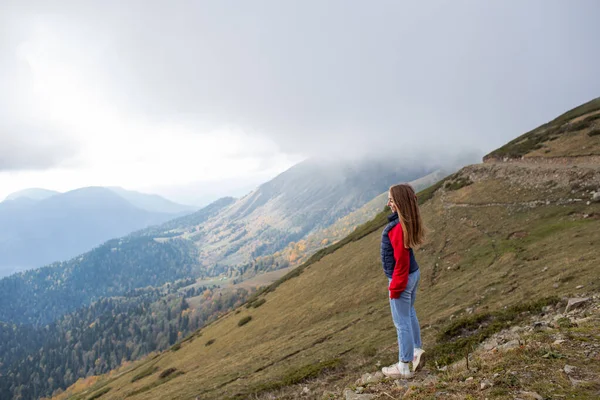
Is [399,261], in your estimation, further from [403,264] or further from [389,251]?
[389,251]

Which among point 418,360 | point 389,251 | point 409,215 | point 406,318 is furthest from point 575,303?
point 409,215

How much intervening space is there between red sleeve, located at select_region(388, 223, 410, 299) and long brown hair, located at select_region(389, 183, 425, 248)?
0.18m

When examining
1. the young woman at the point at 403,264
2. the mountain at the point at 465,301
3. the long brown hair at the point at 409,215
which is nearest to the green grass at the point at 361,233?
the mountain at the point at 465,301

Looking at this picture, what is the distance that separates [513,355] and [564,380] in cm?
170

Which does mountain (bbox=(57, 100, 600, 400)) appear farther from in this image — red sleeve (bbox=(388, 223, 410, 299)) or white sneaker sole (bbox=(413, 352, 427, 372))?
red sleeve (bbox=(388, 223, 410, 299))

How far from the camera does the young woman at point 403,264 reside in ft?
29.9

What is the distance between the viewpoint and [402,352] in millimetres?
9680

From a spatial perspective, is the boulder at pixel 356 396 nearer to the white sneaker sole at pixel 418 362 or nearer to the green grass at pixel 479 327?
the white sneaker sole at pixel 418 362

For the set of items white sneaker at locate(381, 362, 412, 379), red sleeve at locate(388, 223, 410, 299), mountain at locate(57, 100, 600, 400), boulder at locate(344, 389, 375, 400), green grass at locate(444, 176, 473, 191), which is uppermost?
red sleeve at locate(388, 223, 410, 299)

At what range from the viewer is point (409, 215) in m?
9.09

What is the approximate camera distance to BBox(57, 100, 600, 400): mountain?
880cm

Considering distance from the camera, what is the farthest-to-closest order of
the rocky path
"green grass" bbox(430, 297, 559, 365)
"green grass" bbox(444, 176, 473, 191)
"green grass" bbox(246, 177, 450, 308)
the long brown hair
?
"green grass" bbox(246, 177, 450, 308) < "green grass" bbox(444, 176, 473, 191) < "green grass" bbox(430, 297, 559, 365) < the long brown hair < the rocky path

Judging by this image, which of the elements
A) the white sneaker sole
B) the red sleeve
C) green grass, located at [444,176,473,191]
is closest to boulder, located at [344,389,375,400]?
the white sneaker sole

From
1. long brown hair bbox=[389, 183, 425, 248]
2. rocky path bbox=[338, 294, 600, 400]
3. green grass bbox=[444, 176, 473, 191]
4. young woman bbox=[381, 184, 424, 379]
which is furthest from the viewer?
green grass bbox=[444, 176, 473, 191]
